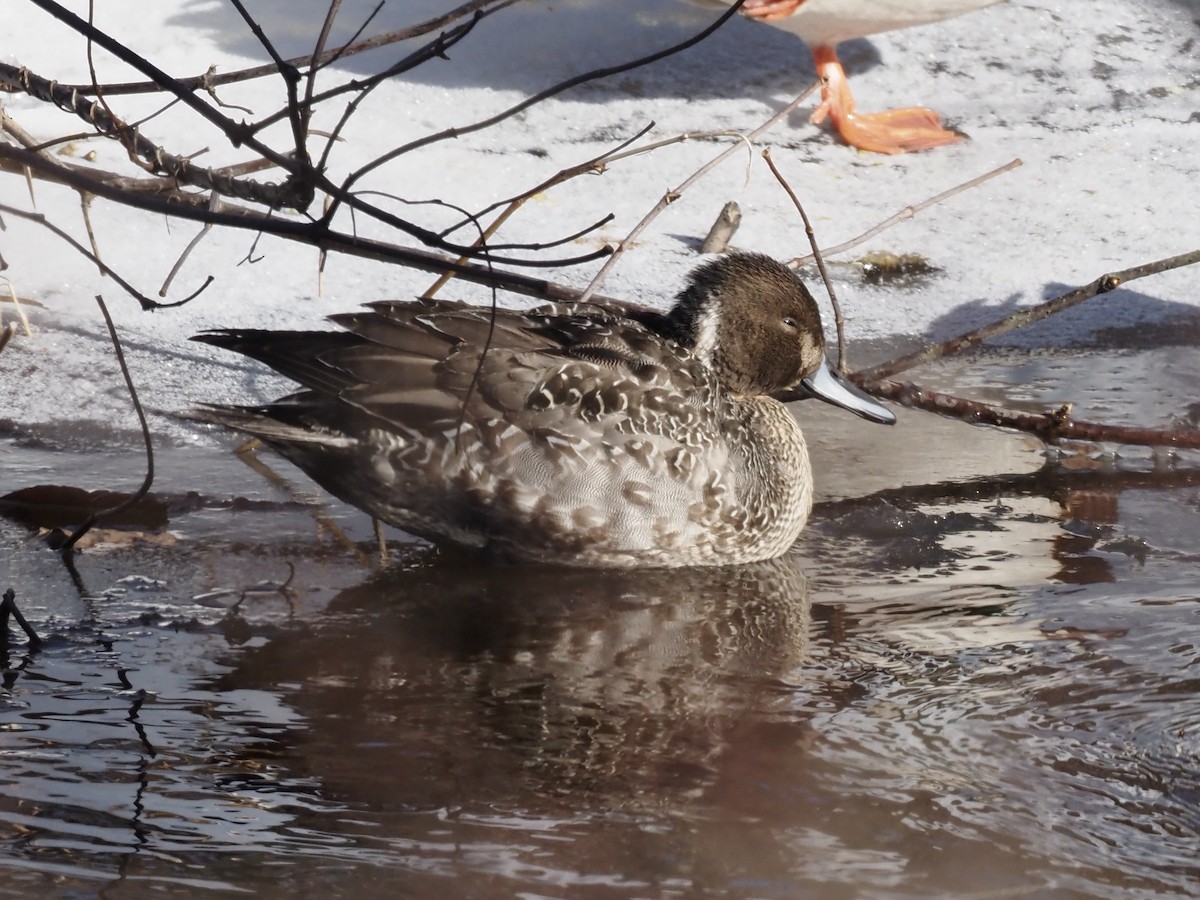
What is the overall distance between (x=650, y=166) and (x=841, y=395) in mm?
2514

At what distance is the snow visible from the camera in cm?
495

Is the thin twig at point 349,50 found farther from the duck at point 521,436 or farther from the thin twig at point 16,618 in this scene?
the thin twig at point 16,618

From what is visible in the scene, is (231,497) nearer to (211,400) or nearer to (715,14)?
(211,400)

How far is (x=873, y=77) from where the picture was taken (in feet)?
25.4

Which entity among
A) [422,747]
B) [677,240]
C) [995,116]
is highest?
[995,116]

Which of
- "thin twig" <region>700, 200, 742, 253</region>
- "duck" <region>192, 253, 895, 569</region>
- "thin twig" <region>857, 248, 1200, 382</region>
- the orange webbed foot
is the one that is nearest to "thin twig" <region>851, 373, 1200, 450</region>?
"thin twig" <region>857, 248, 1200, 382</region>

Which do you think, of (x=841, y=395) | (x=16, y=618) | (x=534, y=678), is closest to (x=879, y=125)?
(x=841, y=395)

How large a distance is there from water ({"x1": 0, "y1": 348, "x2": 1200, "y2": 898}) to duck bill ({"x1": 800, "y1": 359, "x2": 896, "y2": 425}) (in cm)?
21

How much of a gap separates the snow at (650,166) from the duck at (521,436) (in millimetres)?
932

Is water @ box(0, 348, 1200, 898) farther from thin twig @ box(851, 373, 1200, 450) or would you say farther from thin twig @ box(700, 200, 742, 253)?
thin twig @ box(700, 200, 742, 253)

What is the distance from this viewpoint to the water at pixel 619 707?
7.11 ft

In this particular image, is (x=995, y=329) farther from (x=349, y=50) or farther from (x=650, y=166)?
(x=650, y=166)

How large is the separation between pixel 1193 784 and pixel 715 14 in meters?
6.07

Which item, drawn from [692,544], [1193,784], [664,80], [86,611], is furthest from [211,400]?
[664,80]
